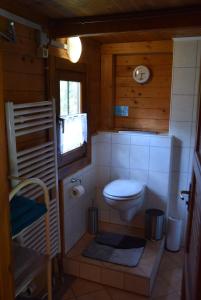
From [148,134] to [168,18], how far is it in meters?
1.28

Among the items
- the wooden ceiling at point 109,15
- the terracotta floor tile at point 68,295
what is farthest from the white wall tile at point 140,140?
the terracotta floor tile at point 68,295

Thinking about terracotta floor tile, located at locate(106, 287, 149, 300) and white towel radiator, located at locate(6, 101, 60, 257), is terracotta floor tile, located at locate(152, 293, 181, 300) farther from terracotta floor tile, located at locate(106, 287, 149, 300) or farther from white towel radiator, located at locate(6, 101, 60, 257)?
white towel radiator, located at locate(6, 101, 60, 257)

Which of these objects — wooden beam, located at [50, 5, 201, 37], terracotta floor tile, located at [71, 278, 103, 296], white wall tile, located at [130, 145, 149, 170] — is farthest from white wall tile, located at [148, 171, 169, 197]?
wooden beam, located at [50, 5, 201, 37]

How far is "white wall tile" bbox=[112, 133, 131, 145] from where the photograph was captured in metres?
3.03

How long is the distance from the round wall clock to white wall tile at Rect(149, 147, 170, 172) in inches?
29.2

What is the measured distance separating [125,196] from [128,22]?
143 cm

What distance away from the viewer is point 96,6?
1828mm

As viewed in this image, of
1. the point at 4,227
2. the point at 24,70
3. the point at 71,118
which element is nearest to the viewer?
the point at 4,227

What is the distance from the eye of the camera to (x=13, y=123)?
66.2 inches

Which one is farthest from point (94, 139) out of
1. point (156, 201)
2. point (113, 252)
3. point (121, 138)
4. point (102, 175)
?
point (113, 252)

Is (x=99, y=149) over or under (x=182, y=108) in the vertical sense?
under

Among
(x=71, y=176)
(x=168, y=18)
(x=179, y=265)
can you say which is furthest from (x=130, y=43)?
(x=179, y=265)

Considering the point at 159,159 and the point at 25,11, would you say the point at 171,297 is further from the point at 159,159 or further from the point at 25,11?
the point at 25,11

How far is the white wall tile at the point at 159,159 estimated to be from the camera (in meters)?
2.91
